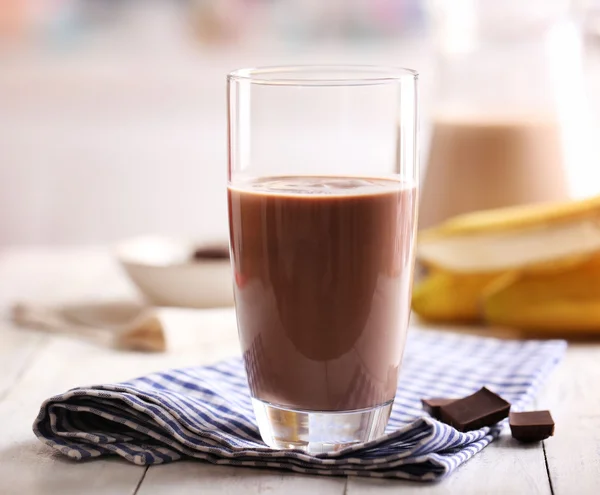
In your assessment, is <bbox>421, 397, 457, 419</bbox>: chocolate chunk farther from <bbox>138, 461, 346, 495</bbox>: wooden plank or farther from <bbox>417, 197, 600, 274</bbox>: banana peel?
<bbox>417, 197, 600, 274</bbox>: banana peel

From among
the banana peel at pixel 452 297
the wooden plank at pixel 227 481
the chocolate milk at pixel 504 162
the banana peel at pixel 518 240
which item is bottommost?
the banana peel at pixel 452 297

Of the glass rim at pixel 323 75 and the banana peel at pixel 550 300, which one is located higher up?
the glass rim at pixel 323 75

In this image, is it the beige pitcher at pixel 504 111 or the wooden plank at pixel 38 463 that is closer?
the wooden plank at pixel 38 463

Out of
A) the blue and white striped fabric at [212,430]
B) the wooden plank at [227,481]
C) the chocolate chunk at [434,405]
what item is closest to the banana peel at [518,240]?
the blue and white striped fabric at [212,430]

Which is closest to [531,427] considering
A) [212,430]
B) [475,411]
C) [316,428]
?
[475,411]

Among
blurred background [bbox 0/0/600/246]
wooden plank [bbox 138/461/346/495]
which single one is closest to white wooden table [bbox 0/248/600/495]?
wooden plank [bbox 138/461/346/495]

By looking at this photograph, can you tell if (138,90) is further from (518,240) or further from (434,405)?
(434,405)

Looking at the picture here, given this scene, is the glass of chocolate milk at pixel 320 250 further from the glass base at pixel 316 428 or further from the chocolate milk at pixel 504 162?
the chocolate milk at pixel 504 162

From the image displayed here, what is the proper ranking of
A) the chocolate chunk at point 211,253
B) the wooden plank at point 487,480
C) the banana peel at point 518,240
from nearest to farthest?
the wooden plank at point 487,480 → the banana peel at point 518,240 → the chocolate chunk at point 211,253
